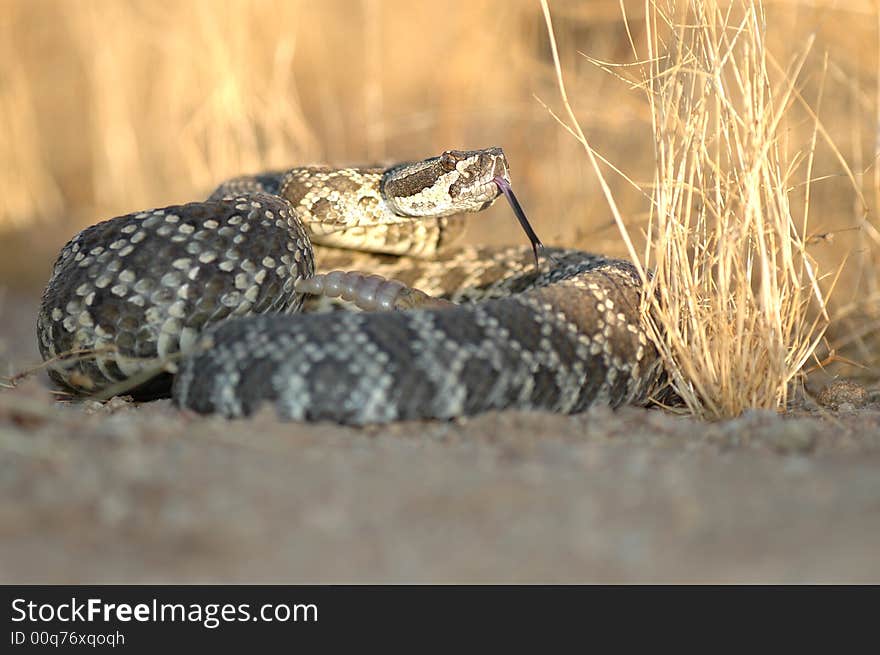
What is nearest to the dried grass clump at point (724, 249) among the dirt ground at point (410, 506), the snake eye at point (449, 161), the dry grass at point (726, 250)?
the dry grass at point (726, 250)

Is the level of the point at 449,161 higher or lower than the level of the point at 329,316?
higher

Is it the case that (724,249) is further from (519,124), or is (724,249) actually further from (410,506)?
(519,124)

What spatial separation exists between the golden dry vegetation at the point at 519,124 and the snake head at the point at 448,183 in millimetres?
845

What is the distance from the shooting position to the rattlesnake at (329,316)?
430 cm

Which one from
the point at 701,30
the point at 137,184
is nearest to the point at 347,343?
the point at 701,30

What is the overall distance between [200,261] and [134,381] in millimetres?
664

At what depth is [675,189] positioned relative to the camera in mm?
5012

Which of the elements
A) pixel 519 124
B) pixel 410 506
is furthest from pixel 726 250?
pixel 519 124

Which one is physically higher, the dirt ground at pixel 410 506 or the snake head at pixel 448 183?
the snake head at pixel 448 183

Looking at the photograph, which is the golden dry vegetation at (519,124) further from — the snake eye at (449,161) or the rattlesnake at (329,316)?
the snake eye at (449,161)

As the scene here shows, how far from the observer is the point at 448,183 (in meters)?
5.81

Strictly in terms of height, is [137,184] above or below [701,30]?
below

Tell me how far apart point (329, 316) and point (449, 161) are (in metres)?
1.71

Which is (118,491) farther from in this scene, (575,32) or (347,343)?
(575,32)
